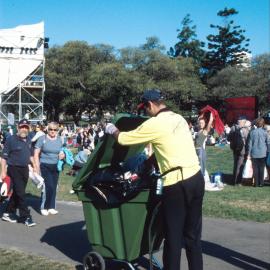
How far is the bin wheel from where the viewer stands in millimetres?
5234

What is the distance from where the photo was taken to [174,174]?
4.53 meters

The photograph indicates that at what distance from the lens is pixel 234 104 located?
39312 millimetres

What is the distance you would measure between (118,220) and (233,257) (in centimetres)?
186

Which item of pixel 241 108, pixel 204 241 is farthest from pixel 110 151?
pixel 241 108

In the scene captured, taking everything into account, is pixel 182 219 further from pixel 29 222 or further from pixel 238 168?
pixel 238 168

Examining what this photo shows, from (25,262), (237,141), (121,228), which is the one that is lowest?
(25,262)

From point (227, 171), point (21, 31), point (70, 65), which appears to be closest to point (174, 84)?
point (70, 65)

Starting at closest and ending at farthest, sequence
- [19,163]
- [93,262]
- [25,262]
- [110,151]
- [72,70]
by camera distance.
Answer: [93,262] → [110,151] → [25,262] → [19,163] → [72,70]

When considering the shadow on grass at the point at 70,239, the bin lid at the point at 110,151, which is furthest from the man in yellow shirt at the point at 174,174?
the shadow on grass at the point at 70,239

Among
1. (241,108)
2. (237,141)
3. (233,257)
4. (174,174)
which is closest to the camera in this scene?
(174,174)

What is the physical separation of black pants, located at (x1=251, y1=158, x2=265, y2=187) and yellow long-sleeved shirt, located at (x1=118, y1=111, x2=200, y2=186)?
7.93 meters

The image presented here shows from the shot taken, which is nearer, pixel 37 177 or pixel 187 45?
pixel 37 177

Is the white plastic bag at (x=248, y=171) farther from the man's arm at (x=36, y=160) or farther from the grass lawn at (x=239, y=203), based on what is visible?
the man's arm at (x=36, y=160)

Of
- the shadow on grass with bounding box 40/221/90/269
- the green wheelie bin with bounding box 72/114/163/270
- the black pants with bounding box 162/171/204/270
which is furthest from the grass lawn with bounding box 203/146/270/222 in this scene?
the black pants with bounding box 162/171/204/270
